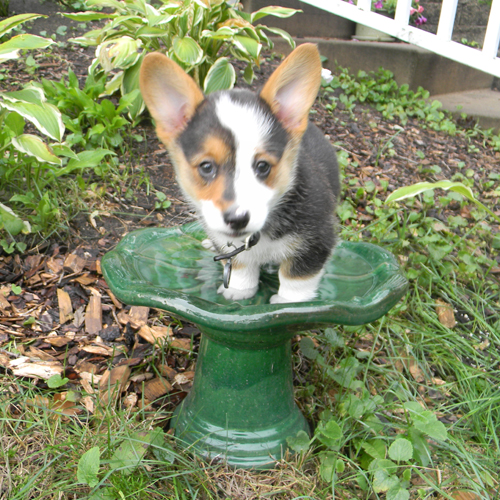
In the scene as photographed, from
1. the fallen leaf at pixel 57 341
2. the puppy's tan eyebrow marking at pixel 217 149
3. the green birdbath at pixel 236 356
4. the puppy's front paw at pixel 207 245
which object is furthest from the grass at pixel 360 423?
the puppy's tan eyebrow marking at pixel 217 149

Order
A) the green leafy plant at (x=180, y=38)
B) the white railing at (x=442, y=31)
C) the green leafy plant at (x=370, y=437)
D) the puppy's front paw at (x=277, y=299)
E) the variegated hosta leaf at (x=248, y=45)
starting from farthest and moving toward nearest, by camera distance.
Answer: the white railing at (x=442, y=31)
the variegated hosta leaf at (x=248, y=45)
the green leafy plant at (x=180, y=38)
the puppy's front paw at (x=277, y=299)
the green leafy plant at (x=370, y=437)

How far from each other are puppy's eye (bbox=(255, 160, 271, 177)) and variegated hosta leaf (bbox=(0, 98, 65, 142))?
149 centimetres

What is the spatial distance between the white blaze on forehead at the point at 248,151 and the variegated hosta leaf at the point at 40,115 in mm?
1384

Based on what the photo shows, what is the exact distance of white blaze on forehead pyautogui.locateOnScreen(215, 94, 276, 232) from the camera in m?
1.84

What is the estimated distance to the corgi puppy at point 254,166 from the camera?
1.91 metres

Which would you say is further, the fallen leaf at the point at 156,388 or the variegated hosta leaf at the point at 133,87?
the variegated hosta leaf at the point at 133,87

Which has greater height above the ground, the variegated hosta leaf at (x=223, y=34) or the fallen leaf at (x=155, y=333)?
the variegated hosta leaf at (x=223, y=34)

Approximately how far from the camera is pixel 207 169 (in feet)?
6.59

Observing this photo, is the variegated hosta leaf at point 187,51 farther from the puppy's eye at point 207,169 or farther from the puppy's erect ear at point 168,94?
the puppy's eye at point 207,169

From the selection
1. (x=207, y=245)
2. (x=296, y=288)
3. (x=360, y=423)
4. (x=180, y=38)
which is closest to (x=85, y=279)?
(x=207, y=245)

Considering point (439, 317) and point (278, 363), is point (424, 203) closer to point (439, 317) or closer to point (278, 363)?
point (439, 317)

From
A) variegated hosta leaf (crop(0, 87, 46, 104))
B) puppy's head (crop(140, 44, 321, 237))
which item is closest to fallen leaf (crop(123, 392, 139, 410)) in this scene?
puppy's head (crop(140, 44, 321, 237))

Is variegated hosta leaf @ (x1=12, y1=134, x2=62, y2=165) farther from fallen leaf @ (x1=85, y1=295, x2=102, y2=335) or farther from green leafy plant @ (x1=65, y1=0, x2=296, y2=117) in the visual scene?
green leafy plant @ (x1=65, y1=0, x2=296, y2=117)

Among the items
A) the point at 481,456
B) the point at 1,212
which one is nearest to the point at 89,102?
the point at 1,212
